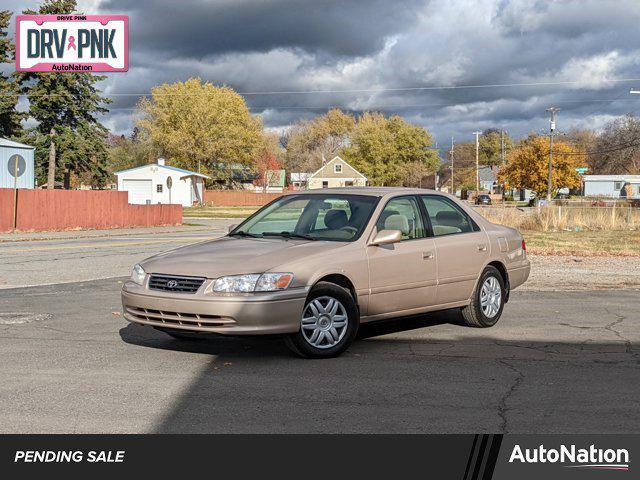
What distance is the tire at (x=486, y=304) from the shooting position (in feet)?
30.2

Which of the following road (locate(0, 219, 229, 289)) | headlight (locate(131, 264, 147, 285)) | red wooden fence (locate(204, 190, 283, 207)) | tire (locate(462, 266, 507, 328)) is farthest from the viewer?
red wooden fence (locate(204, 190, 283, 207))

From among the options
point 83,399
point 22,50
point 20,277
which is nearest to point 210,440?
point 83,399

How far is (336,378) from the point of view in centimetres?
679

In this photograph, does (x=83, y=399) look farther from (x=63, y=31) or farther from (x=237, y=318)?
(x=63, y=31)

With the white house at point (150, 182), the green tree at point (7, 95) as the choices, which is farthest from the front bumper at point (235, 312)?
the white house at point (150, 182)

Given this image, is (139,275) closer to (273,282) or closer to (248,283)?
(248,283)

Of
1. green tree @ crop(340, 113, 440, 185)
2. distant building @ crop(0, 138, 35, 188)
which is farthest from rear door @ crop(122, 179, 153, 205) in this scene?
green tree @ crop(340, 113, 440, 185)

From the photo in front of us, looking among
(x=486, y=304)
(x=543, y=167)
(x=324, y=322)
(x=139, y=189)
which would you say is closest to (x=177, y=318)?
(x=324, y=322)

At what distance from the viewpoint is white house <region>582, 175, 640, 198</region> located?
99.1 metres

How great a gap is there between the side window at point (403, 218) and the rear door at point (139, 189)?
69.2m

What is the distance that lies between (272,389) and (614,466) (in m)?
2.76

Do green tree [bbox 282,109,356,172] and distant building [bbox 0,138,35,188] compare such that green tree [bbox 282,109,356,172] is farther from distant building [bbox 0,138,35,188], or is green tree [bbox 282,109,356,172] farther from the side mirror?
the side mirror

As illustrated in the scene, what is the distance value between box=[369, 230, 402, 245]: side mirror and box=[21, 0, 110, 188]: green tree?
52.8 m

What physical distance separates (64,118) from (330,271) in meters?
55.3
